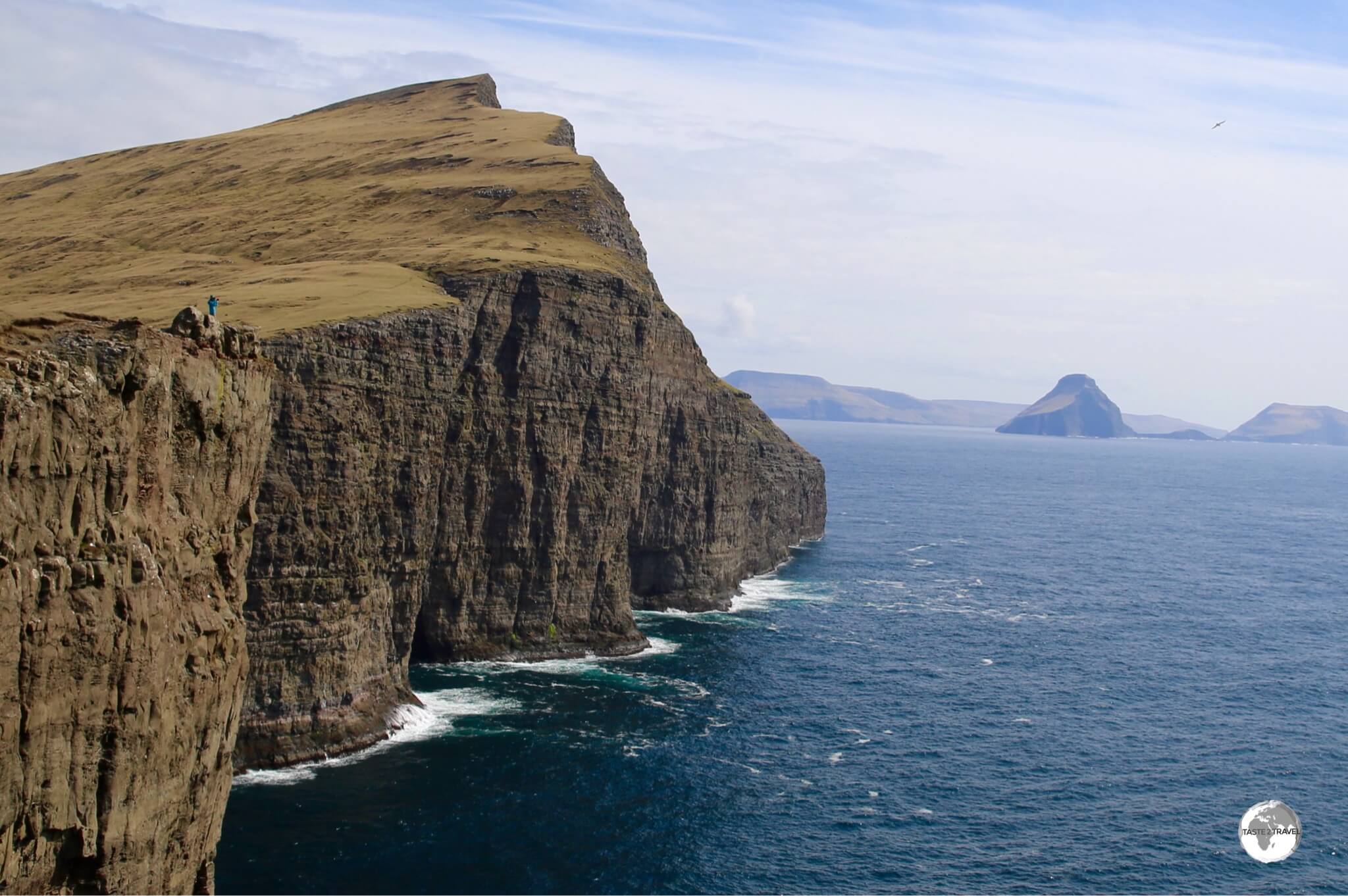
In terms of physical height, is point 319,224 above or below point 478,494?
above

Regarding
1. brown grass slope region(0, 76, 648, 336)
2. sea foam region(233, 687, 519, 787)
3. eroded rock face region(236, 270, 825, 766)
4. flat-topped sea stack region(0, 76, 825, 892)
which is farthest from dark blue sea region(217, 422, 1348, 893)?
brown grass slope region(0, 76, 648, 336)

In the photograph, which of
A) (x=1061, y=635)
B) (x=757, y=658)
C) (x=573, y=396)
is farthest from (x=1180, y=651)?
(x=573, y=396)

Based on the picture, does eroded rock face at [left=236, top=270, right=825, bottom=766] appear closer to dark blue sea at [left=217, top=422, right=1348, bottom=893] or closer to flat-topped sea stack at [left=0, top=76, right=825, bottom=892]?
flat-topped sea stack at [left=0, top=76, right=825, bottom=892]

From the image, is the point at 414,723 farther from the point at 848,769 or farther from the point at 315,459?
the point at 848,769

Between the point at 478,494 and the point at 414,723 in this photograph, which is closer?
the point at 414,723

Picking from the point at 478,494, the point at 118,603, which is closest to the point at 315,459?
the point at 478,494

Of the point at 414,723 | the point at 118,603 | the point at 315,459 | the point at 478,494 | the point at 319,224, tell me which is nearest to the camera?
the point at 118,603

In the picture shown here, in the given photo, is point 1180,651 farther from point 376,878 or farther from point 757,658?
point 376,878
